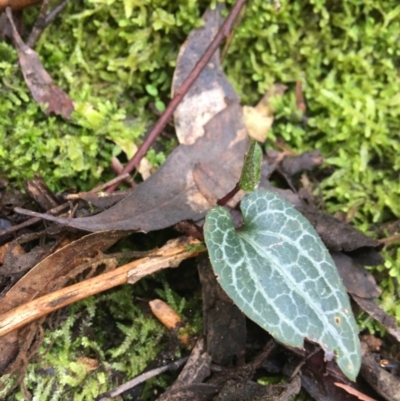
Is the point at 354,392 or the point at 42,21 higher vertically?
the point at 42,21

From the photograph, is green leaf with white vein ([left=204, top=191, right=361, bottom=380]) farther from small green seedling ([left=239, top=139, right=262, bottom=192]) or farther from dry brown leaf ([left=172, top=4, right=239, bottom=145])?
dry brown leaf ([left=172, top=4, right=239, bottom=145])

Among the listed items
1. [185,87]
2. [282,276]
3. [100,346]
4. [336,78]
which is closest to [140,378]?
[100,346]

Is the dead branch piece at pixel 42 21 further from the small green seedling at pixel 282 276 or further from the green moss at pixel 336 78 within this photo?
the small green seedling at pixel 282 276

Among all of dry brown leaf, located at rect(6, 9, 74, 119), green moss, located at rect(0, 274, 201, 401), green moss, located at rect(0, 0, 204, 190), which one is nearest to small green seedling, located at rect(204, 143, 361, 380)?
green moss, located at rect(0, 274, 201, 401)

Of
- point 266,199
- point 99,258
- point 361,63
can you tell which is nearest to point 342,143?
point 361,63

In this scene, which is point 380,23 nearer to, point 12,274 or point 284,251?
point 284,251

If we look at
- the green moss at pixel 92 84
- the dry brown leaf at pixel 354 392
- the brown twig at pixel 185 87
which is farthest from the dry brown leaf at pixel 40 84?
the dry brown leaf at pixel 354 392

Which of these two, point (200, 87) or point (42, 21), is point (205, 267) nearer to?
point (200, 87)

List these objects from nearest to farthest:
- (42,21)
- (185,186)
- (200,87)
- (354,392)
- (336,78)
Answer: (354,392) → (185,186) → (42,21) → (200,87) → (336,78)
